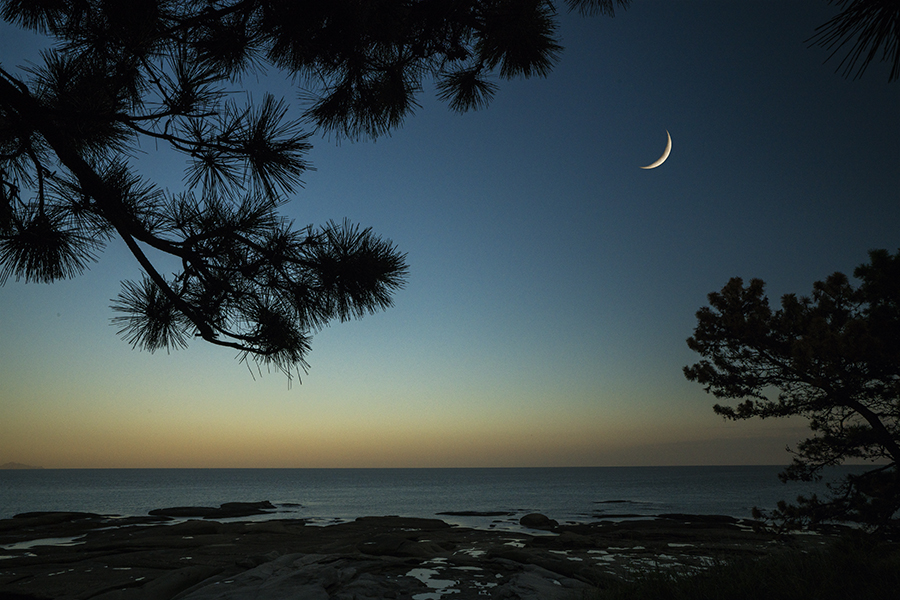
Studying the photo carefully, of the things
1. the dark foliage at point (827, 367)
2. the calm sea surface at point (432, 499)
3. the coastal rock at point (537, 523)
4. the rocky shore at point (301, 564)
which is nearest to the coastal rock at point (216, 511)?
the calm sea surface at point (432, 499)

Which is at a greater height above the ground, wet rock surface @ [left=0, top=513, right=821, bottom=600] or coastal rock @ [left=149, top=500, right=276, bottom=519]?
wet rock surface @ [left=0, top=513, right=821, bottom=600]

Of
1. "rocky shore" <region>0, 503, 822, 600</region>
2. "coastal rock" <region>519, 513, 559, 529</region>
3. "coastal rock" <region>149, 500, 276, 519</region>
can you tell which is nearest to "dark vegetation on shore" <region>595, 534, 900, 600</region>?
"rocky shore" <region>0, 503, 822, 600</region>

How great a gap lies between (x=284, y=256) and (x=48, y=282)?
146cm

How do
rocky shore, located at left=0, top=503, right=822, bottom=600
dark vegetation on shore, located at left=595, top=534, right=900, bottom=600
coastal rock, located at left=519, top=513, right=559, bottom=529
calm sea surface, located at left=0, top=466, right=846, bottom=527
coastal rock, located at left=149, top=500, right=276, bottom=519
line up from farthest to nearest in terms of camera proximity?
calm sea surface, located at left=0, top=466, right=846, bottom=527 < coastal rock, located at left=149, top=500, right=276, bottom=519 < coastal rock, located at left=519, top=513, right=559, bottom=529 < rocky shore, located at left=0, top=503, right=822, bottom=600 < dark vegetation on shore, located at left=595, top=534, right=900, bottom=600

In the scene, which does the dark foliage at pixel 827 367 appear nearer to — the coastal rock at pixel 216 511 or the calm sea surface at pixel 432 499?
the calm sea surface at pixel 432 499

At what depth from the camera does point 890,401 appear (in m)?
8.73

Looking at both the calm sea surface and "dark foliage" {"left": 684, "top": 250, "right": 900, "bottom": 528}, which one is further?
the calm sea surface

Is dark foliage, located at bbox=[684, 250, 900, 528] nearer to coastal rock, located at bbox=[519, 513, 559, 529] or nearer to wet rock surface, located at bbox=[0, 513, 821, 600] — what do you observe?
wet rock surface, located at bbox=[0, 513, 821, 600]

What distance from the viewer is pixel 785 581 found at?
13.8ft

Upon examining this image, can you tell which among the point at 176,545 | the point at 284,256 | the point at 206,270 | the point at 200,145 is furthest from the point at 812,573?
the point at 176,545

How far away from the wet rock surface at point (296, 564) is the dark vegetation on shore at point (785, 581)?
2.58ft

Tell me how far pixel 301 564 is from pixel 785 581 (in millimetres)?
5359

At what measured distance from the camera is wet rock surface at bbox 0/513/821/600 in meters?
5.54

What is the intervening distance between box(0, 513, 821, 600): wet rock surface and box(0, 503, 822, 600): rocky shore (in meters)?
0.02
